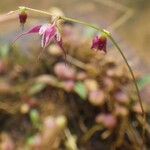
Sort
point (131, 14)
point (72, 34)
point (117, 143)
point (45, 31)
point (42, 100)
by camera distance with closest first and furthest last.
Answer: point (45, 31), point (117, 143), point (42, 100), point (72, 34), point (131, 14)

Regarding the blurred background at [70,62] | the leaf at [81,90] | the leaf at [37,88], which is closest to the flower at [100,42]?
the blurred background at [70,62]

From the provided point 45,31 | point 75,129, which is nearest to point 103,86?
point 75,129

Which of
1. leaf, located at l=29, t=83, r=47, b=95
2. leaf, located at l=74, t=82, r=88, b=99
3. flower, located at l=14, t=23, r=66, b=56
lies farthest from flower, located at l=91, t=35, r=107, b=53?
leaf, located at l=29, t=83, r=47, b=95

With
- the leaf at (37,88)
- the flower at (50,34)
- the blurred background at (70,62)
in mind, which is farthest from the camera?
the leaf at (37,88)

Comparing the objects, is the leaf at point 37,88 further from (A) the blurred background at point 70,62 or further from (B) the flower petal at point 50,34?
(B) the flower petal at point 50,34

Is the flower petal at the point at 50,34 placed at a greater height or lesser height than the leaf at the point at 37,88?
greater

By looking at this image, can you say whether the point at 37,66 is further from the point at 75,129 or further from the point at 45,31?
the point at 45,31

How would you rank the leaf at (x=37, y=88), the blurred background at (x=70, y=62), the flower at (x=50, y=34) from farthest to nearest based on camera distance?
the leaf at (x=37, y=88) < the blurred background at (x=70, y=62) < the flower at (x=50, y=34)

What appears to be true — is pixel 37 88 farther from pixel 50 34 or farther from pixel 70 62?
pixel 50 34

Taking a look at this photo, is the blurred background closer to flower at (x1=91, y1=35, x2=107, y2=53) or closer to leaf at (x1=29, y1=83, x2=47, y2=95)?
leaf at (x1=29, y1=83, x2=47, y2=95)
